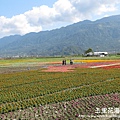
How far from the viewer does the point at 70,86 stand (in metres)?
23.0

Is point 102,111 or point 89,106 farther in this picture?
point 89,106

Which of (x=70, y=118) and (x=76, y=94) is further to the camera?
(x=76, y=94)

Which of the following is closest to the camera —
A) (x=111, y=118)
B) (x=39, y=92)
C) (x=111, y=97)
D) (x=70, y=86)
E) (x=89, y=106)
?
(x=111, y=118)

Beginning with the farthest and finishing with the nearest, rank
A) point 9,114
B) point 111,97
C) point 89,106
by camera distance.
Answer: point 111,97 < point 89,106 < point 9,114

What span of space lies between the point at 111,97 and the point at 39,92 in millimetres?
5947

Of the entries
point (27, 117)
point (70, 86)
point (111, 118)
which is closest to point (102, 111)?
point (111, 118)

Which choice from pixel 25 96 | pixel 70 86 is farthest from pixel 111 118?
pixel 70 86

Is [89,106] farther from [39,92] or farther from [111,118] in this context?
[39,92]

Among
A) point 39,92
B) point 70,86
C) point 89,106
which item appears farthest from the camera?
point 70,86

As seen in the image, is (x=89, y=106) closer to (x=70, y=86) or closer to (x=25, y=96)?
(x=25, y=96)

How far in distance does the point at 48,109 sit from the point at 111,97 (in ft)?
Answer: 17.1

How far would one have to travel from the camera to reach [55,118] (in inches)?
520

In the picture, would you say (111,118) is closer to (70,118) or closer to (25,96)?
(70,118)

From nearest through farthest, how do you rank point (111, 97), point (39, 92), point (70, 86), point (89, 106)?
point (89, 106) < point (111, 97) < point (39, 92) < point (70, 86)
